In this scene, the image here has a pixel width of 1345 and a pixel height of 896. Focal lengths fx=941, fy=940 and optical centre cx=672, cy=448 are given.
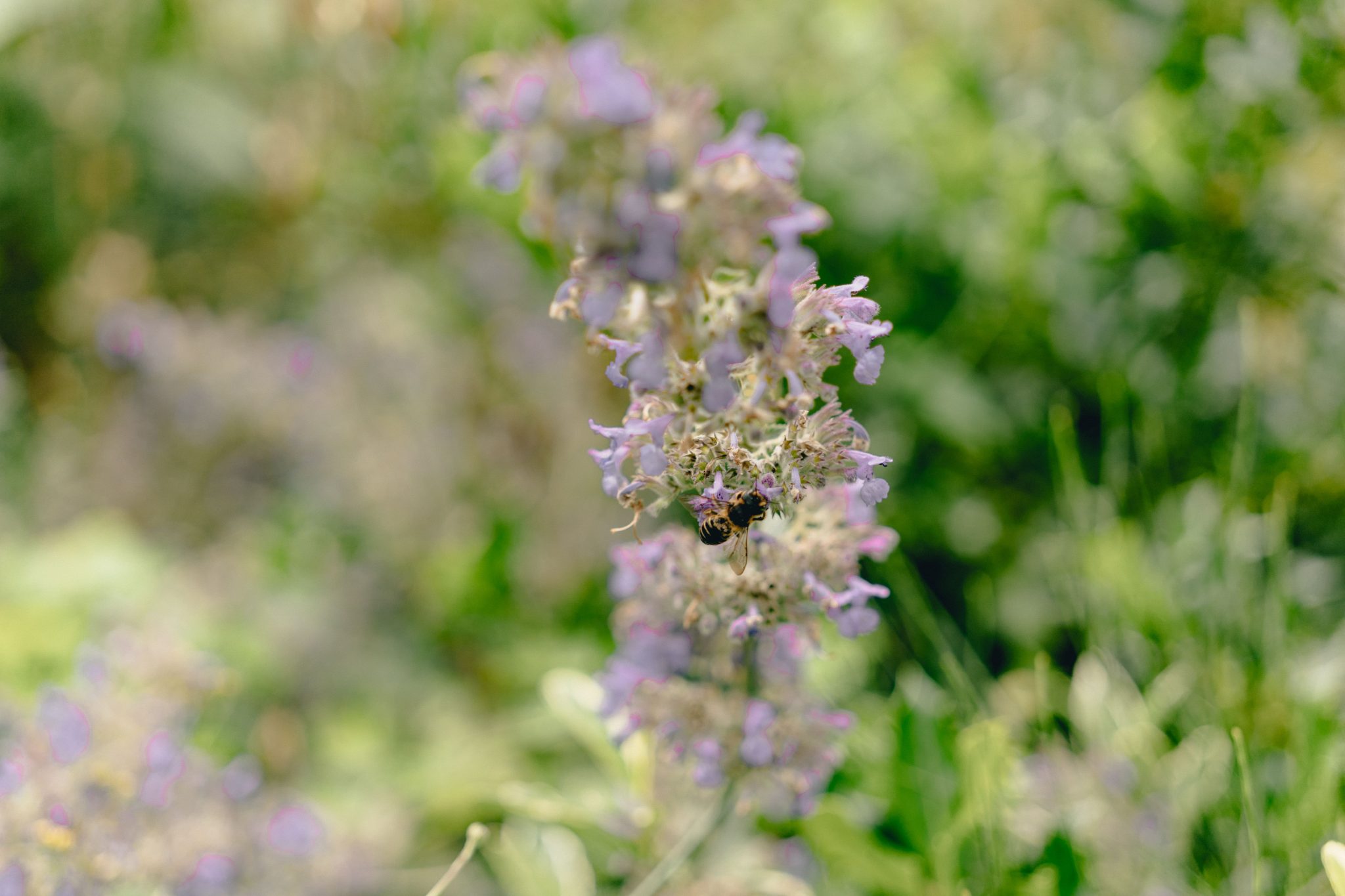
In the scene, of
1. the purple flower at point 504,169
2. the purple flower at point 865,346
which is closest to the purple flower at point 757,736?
the purple flower at point 865,346

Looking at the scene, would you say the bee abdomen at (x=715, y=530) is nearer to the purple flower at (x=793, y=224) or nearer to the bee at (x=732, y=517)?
the bee at (x=732, y=517)

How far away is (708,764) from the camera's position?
0.58 metres

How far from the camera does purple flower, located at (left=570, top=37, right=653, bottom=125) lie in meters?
0.42

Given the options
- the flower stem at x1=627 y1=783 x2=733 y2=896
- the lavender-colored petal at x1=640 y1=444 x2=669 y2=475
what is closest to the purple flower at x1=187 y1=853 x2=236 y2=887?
the flower stem at x1=627 y1=783 x2=733 y2=896

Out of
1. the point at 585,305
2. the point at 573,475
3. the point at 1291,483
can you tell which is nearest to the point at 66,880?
the point at 585,305

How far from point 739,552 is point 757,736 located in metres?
0.12

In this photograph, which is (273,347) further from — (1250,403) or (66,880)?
(1250,403)

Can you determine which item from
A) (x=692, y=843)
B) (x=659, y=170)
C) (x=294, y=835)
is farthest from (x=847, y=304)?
(x=294, y=835)

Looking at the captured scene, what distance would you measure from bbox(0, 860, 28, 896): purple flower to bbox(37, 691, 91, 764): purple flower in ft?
0.28

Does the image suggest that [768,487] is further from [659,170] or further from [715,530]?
[659,170]

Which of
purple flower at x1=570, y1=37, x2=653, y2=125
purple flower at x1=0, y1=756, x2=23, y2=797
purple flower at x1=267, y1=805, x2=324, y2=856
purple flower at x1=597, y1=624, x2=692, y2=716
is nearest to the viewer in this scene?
purple flower at x1=570, y1=37, x2=653, y2=125

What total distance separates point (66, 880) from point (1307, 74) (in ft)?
5.05

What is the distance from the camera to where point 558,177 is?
0.44 meters

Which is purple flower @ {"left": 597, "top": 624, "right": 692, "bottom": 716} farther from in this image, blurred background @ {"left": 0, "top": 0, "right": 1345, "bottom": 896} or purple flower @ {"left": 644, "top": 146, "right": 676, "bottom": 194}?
purple flower @ {"left": 644, "top": 146, "right": 676, "bottom": 194}
